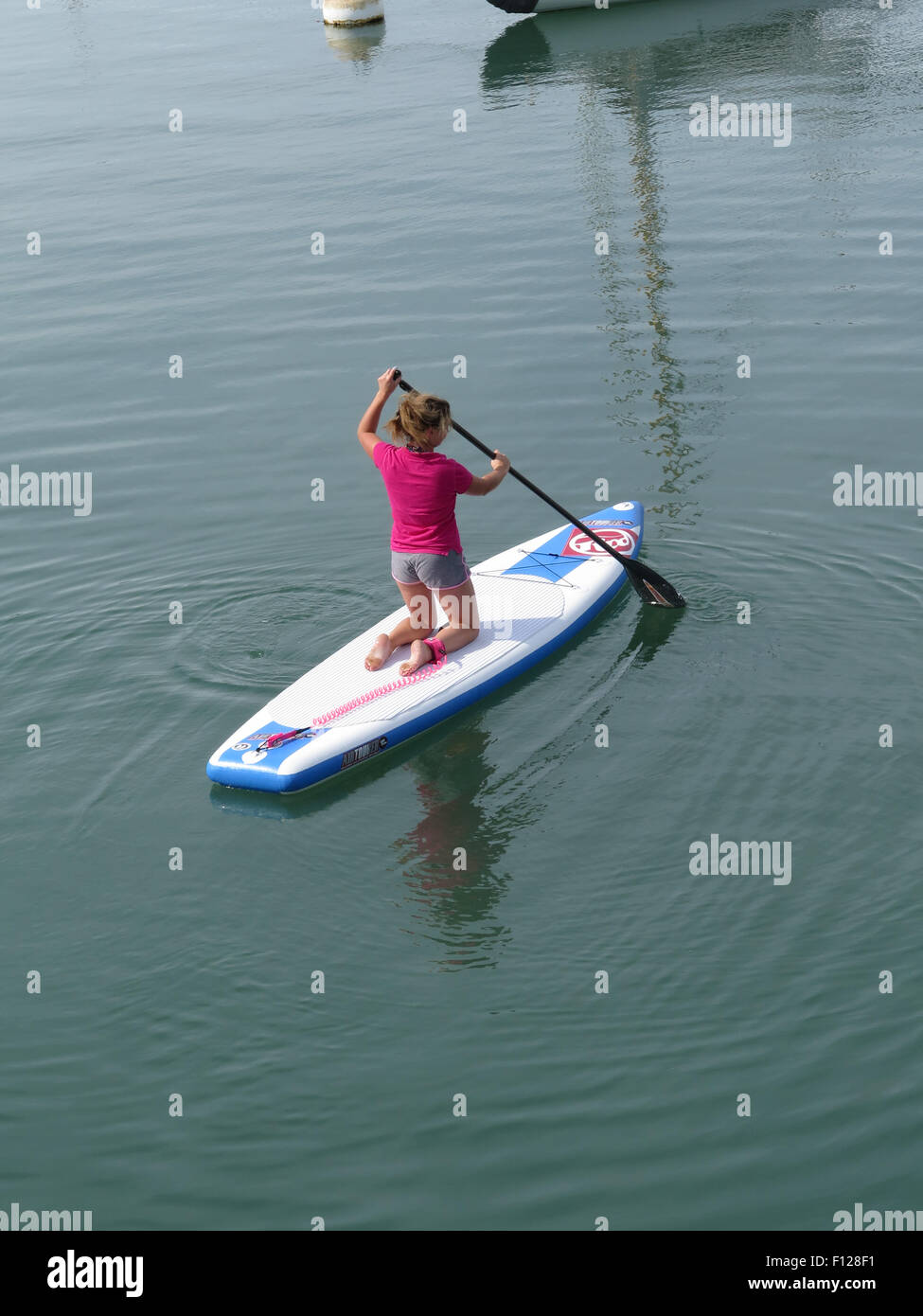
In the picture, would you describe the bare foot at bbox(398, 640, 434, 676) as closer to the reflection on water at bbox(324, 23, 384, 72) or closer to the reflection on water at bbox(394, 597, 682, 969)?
the reflection on water at bbox(394, 597, 682, 969)

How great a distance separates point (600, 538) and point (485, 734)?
235 centimetres

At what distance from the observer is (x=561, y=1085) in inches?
255

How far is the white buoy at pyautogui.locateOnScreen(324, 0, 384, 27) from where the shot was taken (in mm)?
32969

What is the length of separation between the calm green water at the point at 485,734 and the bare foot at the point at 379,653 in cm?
55

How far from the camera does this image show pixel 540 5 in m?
31.8

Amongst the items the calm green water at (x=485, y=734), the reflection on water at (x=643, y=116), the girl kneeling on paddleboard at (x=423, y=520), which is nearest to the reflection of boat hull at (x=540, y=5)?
the reflection on water at (x=643, y=116)

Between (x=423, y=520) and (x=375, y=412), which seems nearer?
(x=375, y=412)

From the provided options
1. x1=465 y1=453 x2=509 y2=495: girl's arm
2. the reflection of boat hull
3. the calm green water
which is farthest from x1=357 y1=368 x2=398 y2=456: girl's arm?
the reflection of boat hull

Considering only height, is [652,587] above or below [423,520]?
below
